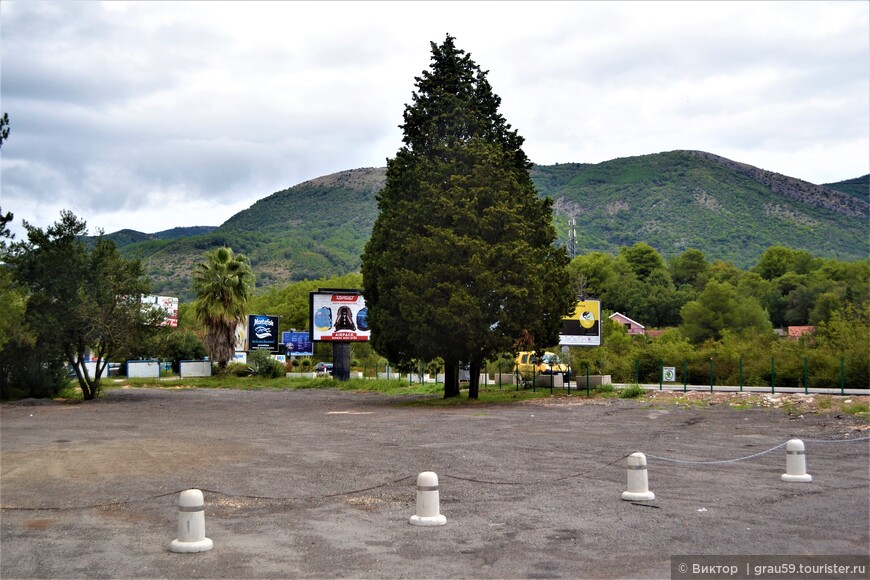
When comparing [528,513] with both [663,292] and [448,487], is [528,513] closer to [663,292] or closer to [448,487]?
[448,487]

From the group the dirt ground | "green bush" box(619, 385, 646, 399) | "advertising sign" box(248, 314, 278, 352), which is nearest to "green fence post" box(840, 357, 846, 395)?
"green bush" box(619, 385, 646, 399)

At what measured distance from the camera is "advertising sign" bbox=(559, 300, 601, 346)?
181 feet

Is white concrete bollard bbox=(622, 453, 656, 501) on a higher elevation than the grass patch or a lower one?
higher

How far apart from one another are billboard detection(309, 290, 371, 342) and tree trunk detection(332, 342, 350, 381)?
0.85 m

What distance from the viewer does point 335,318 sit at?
196 feet

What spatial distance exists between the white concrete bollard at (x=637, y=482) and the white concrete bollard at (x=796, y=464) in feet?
9.34

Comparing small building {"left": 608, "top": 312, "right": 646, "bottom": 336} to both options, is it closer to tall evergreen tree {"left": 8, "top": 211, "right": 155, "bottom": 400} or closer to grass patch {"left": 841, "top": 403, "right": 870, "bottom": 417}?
tall evergreen tree {"left": 8, "top": 211, "right": 155, "bottom": 400}

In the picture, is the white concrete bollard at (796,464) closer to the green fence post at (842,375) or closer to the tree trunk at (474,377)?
the green fence post at (842,375)

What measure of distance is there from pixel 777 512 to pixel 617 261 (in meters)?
145

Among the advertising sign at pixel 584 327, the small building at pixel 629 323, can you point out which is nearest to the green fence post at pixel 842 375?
the advertising sign at pixel 584 327

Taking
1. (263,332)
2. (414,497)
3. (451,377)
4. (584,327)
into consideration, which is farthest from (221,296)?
(414,497)

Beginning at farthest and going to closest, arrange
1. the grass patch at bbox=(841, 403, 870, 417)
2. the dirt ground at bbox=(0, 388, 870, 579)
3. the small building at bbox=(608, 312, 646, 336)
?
the small building at bbox=(608, 312, 646, 336)
the grass patch at bbox=(841, 403, 870, 417)
the dirt ground at bbox=(0, 388, 870, 579)

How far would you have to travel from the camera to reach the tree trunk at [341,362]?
6016 cm

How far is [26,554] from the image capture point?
9.23 m
